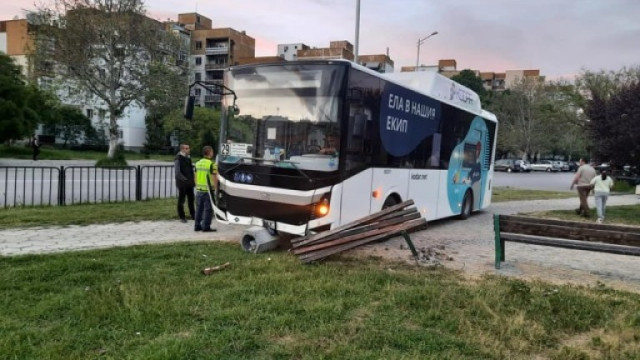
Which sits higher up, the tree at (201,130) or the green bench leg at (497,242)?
the tree at (201,130)

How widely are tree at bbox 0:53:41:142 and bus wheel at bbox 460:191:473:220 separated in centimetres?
3053

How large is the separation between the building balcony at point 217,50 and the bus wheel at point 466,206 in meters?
72.3

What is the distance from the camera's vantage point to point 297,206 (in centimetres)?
782

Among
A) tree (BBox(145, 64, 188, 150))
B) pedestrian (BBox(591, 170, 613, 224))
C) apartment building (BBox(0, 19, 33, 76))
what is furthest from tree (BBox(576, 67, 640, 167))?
apartment building (BBox(0, 19, 33, 76))

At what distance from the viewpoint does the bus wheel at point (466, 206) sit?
13.8 m

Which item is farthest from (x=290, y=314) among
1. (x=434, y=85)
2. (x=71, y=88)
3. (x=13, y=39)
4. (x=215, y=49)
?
(x=215, y=49)

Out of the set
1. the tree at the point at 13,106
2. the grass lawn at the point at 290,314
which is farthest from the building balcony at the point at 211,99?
the grass lawn at the point at 290,314

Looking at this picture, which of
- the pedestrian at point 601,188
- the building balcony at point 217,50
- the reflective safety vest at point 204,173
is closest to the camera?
the reflective safety vest at point 204,173

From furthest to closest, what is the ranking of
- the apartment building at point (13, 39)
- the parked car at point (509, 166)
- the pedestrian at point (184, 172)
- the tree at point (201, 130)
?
the apartment building at point (13, 39)
the parked car at point (509, 166)
the tree at point (201, 130)
the pedestrian at point (184, 172)

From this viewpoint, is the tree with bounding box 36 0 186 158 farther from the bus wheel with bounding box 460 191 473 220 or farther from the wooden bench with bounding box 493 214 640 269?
the wooden bench with bounding box 493 214 640 269

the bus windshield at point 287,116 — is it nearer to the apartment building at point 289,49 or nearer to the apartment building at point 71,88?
the apartment building at point 71,88

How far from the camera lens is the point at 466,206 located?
14.0m

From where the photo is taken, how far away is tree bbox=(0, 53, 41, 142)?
32.7 meters

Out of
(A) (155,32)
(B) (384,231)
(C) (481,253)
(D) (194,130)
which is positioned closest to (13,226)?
(B) (384,231)
